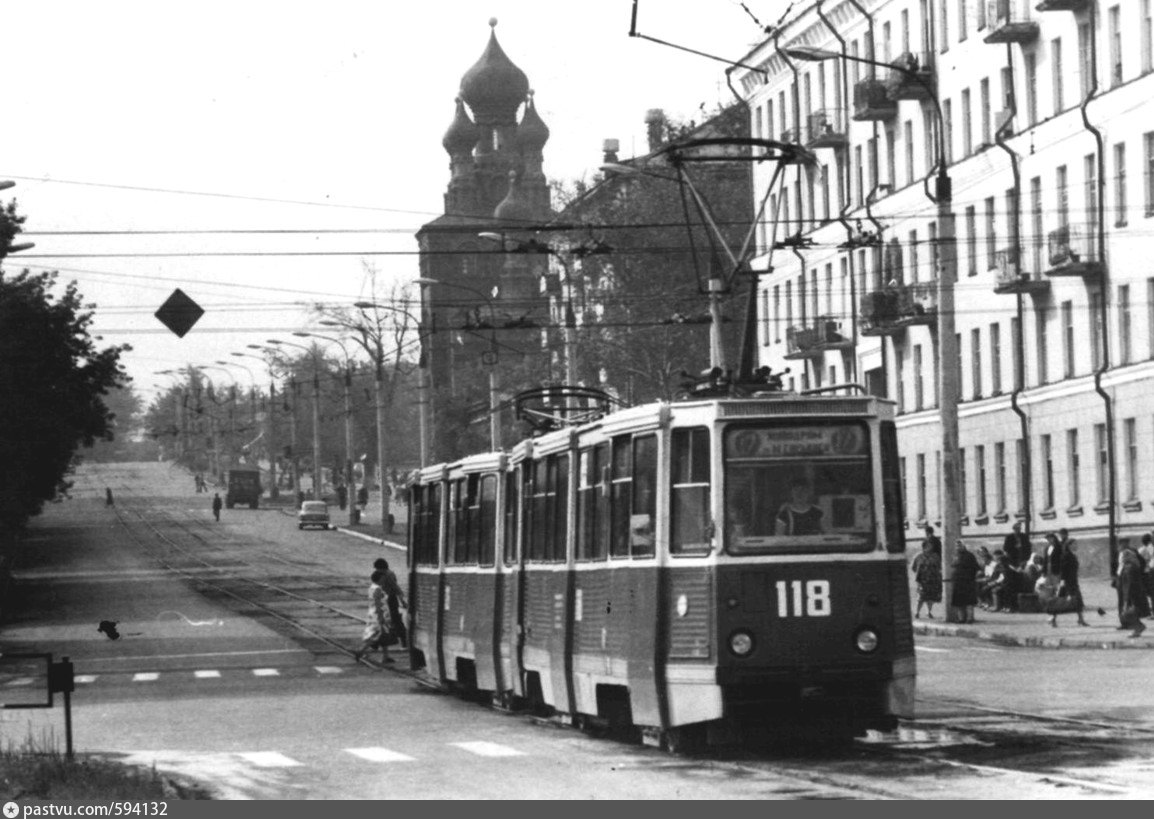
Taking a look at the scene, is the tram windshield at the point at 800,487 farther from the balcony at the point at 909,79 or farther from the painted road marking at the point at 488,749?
the balcony at the point at 909,79

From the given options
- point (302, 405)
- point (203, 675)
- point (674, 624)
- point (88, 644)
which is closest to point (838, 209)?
point (88, 644)

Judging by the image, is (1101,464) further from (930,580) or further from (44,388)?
(44,388)

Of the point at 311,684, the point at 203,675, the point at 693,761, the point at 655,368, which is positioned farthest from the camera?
the point at 655,368

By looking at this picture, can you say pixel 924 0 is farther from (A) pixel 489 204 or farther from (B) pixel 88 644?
(A) pixel 489 204

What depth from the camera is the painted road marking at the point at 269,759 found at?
20.6 metres

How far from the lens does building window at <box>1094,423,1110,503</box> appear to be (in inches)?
2302

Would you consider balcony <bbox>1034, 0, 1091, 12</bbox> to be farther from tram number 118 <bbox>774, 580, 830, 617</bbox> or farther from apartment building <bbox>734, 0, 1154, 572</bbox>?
tram number 118 <bbox>774, 580, 830, 617</bbox>

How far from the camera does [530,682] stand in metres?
26.4

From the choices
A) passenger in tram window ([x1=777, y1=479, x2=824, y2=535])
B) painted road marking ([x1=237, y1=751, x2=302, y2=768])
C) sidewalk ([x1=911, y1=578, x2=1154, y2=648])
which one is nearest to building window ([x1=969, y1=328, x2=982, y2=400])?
sidewalk ([x1=911, y1=578, x2=1154, y2=648])

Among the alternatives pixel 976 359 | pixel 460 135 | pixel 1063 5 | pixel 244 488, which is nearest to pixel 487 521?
pixel 1063 5

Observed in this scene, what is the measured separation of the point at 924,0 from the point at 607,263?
88.7ft

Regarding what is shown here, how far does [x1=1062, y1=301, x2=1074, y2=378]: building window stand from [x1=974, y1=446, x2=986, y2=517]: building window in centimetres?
685

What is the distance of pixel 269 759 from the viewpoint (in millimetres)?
21328

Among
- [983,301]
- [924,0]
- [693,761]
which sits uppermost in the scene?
[924,0]
